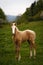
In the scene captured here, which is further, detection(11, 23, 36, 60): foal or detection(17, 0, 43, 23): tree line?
detection(17, 0, 43, 23): tree line

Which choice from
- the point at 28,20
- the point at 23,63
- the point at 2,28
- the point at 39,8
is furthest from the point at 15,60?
the point at 39,8

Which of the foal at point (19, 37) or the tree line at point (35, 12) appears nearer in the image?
the foal at point (19, 37)

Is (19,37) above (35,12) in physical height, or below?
below

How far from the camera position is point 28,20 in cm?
2553

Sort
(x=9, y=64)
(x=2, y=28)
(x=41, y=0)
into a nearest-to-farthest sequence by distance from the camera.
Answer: (x=9, y=64) → (x=2, y=28) → (x=41, y=0)

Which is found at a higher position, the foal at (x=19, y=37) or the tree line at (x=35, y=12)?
the tree line at (x=35, y=12)

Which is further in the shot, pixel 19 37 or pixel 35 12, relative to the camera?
pixel 35 12

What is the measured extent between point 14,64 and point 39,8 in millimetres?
19121

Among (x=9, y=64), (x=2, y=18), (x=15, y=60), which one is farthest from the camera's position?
(x=2, y=18)

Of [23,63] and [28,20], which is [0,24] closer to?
[28,20]

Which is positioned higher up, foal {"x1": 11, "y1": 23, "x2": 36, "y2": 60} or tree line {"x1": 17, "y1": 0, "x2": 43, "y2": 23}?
tree line {"x1": 17, "y1": 0, "x2": 43, "y2": 23}

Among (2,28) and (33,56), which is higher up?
(2,28)

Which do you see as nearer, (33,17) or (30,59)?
(30,59)

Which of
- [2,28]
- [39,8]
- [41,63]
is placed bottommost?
[41,63]
